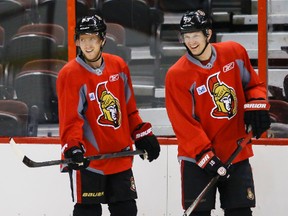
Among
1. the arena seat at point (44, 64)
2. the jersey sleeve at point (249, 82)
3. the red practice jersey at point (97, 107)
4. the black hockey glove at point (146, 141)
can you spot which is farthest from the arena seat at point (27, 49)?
the jersey sleeve at point (249, 82)

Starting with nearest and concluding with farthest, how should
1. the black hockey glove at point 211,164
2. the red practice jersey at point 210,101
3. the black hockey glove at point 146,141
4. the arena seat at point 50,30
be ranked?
1. the black hockey glove at point 211,164
2. the red practice jersey at point 210,101
3. the black hockey glove at point 146,141
4. the arena seat at point 50,30

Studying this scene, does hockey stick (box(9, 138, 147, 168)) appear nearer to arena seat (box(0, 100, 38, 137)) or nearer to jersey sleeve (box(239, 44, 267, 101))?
jersey sleeve (box(239, 44, 267, 101))

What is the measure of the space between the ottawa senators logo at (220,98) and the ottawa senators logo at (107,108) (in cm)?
42

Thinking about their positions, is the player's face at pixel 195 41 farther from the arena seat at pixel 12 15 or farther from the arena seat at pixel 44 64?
the arena seat at pixel 12 15

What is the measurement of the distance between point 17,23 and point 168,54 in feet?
2.71

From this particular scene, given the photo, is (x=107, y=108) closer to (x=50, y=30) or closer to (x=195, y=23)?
(x=195, y=23)

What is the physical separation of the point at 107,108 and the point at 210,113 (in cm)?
45

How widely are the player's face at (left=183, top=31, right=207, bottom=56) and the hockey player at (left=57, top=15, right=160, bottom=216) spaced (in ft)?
1.21

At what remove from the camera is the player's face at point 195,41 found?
4094 millimetres

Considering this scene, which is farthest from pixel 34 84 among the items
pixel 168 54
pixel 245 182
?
pixel 245 182

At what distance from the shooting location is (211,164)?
4.01 meters

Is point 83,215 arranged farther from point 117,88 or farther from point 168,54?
point 168,54

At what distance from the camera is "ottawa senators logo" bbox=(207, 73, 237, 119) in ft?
13.6

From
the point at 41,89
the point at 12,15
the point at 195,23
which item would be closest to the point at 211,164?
the point at 195,23
